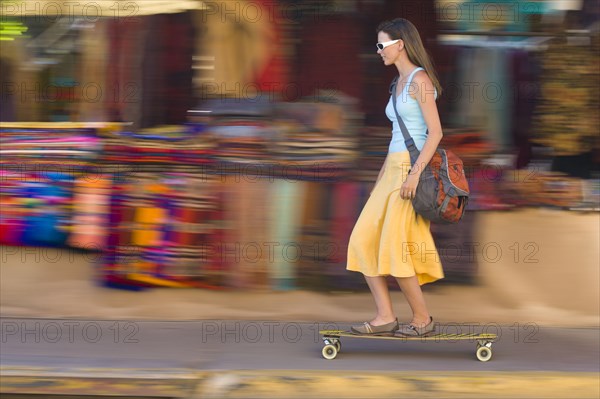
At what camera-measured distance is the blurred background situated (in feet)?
23.4

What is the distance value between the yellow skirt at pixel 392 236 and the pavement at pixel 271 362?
56 centimetres

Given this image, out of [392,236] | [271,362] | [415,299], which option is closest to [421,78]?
[392,236]

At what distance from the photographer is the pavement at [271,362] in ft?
18.0

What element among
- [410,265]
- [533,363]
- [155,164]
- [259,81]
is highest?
[259,81]

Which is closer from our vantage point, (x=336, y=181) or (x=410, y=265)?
(x=410, y=265)

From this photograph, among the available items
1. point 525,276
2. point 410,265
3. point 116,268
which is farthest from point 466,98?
point 116,268

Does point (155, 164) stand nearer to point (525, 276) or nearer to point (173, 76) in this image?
point (173, 76)

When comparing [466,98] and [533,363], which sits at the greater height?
[466,98]

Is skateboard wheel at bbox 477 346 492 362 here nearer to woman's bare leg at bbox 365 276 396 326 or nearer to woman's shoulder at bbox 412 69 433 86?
woman's bare leg at bbox 365 276 396 326

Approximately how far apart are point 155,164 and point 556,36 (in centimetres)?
293

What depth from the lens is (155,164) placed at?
7.17m

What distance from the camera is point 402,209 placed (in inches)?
227

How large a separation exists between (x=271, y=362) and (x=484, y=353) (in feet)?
4.07

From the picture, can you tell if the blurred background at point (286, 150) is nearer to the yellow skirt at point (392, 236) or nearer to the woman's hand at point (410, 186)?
the yellow skirt at point (392, 236)
